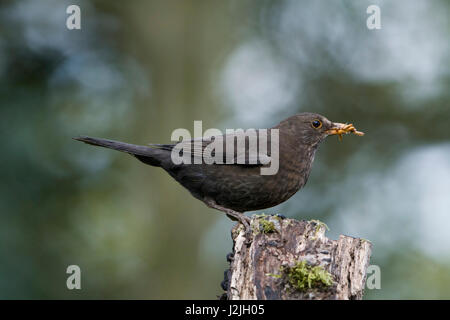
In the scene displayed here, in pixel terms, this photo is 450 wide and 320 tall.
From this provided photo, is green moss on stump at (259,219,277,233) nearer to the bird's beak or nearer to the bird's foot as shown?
the bird's foot

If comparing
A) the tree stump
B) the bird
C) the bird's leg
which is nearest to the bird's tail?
the bird

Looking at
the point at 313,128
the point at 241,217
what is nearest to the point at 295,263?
the point at 241,217

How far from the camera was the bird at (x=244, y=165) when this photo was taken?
479 centimetres

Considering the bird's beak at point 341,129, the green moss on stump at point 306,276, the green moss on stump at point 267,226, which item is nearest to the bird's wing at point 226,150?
the bird's beak at point 341,129

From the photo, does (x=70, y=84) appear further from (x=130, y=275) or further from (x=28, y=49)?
(x=130, y=275)

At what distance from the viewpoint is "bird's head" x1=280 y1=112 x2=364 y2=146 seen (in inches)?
210

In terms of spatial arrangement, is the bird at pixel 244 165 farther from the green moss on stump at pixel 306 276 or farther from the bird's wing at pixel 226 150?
the green moss on stump at pixel 306 276

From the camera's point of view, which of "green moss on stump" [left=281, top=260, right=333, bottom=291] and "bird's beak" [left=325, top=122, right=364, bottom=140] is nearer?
"green moss on stump" [left=281, top=260, right=333, bottom=291]

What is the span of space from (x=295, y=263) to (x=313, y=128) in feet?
7.54

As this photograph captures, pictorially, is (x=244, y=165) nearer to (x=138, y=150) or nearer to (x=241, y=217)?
(x=241, y=217)

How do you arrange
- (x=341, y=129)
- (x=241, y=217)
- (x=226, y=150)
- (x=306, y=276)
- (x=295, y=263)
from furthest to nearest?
(x=341, y=129) → (x=226, y=150) → (x=241, y=217) → (x=295, y=263) → (x=306, y=276)

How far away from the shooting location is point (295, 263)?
340cm

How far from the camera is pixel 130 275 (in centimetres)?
752

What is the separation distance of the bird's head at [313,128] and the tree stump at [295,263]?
1.64 meters
